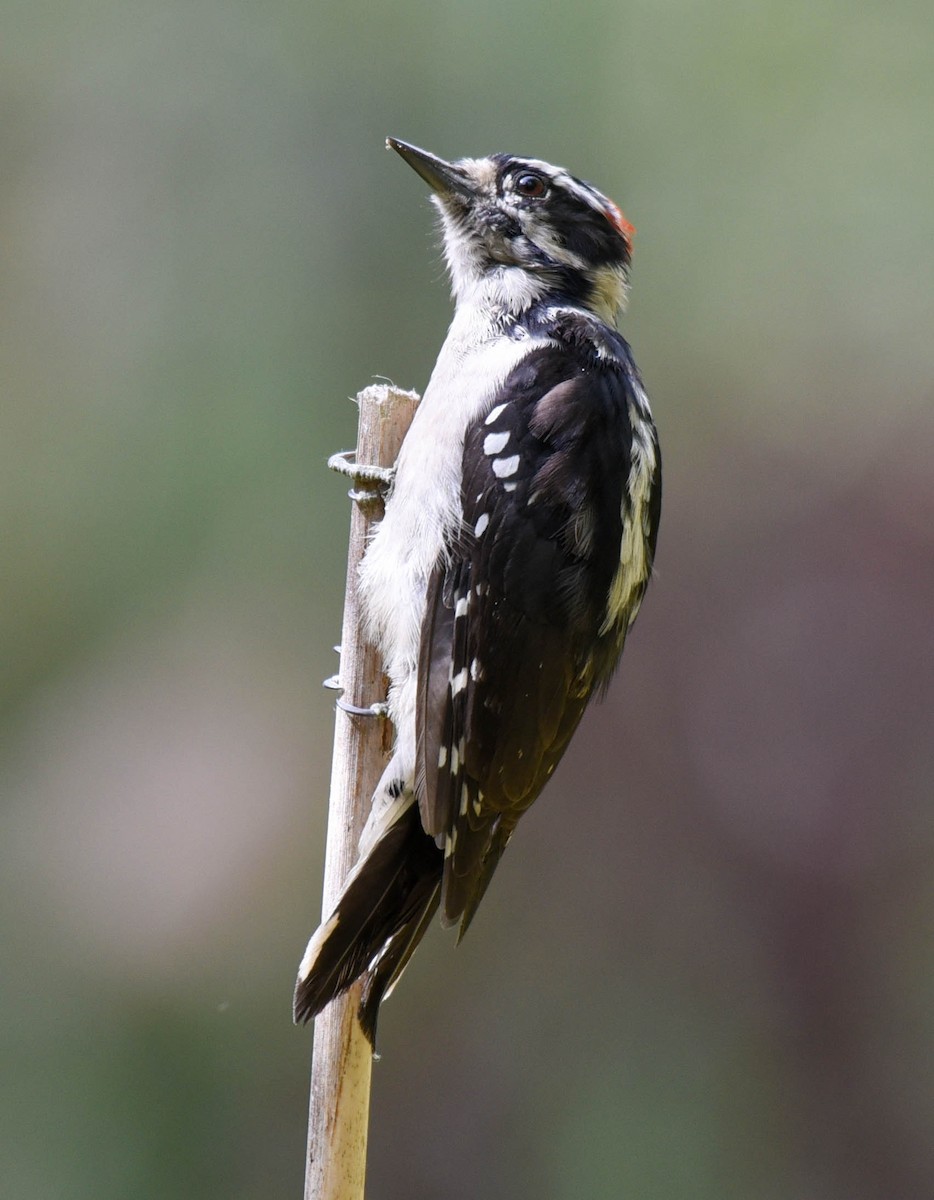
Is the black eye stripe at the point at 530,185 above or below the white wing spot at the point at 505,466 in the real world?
above

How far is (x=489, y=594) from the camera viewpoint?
1.75 meters

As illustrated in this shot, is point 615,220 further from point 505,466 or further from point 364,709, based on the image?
point 364,709

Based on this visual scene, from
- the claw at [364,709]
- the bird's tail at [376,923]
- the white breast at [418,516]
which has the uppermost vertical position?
the white breast at [418,516]

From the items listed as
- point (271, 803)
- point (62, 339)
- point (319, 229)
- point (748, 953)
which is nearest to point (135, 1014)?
point (271, 803)

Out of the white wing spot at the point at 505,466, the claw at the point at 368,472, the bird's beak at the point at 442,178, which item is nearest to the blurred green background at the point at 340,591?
the bird's beak at the point at 442,178

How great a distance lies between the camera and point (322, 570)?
144 inches

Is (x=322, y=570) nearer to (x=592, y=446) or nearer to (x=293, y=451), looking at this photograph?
(x=293, y=451)

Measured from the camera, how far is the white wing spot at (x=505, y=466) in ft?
5.83

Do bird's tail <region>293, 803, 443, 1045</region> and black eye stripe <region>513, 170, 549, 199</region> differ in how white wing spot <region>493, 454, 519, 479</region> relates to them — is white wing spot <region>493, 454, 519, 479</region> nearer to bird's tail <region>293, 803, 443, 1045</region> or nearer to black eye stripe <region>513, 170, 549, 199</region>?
bird's tail <region>293, 803, 443, 1045</region>

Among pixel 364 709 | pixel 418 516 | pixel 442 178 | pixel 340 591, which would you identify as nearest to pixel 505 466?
pixel 418 516

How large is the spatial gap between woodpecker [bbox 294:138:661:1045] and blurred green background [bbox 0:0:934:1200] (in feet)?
5.62

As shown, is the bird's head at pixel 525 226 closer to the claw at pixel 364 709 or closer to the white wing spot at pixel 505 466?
the white wing spot at pixel 505 466

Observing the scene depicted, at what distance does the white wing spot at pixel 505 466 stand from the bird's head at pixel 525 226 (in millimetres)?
443

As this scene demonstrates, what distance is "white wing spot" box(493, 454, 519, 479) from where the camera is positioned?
5.83 feet
